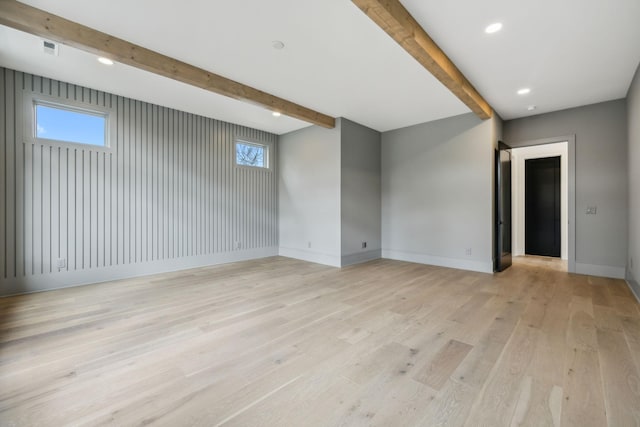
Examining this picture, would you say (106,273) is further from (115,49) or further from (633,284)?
(633,284)

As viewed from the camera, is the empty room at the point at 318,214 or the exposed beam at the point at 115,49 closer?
the empty room at the point at 318,214

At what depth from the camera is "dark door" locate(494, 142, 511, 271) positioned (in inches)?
188

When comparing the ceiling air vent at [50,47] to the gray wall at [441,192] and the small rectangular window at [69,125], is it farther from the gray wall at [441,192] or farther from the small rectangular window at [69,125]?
the gray wall at [441,192]

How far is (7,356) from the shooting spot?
2000 mm

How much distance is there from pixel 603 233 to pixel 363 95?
455 centimetres

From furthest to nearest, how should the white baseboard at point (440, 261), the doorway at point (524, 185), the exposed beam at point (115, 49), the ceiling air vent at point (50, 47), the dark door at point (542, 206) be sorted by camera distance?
the dark door at point (542, 206)
the doorway at point (524, 185)
the white baseboard at point (440, 261)
the ceiling air vent at point (50, 47)
the exposed beam at point (115, 49)

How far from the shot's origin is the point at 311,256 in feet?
18.7

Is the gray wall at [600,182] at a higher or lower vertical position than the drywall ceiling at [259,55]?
lower

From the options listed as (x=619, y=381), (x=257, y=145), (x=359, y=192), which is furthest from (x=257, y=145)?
(x=619, y=381)

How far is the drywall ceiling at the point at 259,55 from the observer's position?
2389 millimetres

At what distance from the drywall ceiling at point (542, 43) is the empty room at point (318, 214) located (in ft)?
0.09

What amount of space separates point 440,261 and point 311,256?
2.59 m

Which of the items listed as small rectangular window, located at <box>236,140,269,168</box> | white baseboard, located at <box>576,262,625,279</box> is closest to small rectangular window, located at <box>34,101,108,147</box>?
small rectangular window, located at <box>236,140,269,168</box>

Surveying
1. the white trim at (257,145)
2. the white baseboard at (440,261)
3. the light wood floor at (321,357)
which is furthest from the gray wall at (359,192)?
the white trim at (257,145)
